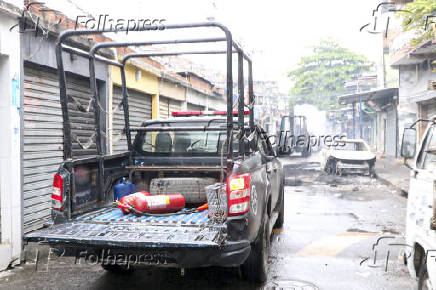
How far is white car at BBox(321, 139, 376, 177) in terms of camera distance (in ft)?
50.9

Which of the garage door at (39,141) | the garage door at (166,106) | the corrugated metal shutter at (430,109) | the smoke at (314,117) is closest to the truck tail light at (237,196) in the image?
the garage door at (39,141)

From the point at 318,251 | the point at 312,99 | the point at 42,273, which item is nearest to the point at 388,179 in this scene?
the point at 318,251

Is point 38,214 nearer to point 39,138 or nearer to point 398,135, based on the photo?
point 39,138

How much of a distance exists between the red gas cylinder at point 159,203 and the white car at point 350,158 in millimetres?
11764

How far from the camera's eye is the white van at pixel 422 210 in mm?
2958

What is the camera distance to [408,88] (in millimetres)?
23375

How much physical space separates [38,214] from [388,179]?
1209 cm

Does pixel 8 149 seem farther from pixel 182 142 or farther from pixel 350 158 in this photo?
pixel 350 158

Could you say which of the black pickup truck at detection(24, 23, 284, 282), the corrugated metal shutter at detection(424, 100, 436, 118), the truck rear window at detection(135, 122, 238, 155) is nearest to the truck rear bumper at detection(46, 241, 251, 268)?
the black pickup truck at detection(24, 23, 284, 282)

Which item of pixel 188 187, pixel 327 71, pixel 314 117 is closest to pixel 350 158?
pixel 188 187

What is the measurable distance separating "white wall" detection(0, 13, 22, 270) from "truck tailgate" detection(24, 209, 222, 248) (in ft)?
5.56

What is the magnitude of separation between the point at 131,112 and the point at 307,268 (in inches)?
293

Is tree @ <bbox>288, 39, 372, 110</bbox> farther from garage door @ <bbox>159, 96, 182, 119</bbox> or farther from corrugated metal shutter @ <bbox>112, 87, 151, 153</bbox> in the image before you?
corrugated metal shutter @ <bbox>112, 87, 151, 153</bbox>

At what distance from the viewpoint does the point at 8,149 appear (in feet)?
18.4
